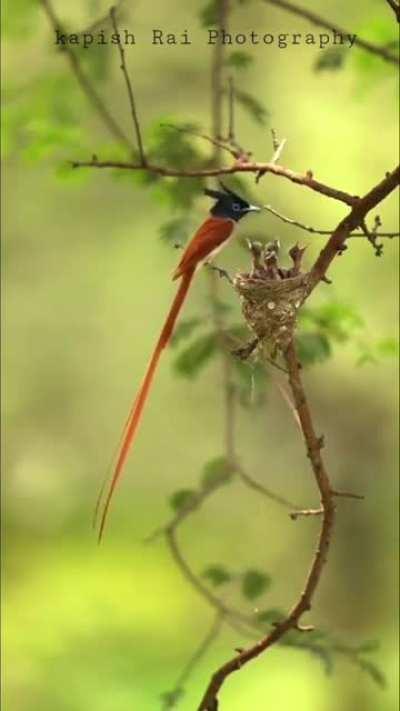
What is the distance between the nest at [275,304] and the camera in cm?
89

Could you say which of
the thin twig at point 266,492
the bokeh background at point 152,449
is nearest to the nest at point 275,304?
the thin twig at point 266,492

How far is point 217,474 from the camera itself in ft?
5.34

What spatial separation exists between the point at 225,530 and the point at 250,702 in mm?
483

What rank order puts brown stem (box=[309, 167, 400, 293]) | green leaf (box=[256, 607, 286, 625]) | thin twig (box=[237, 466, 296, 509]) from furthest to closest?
1. green leaf (box=[256, 607, 286, 625])
2. thin twig (box=[237, 466, 296, 509])
3. brown stem (box=[309, 167, 400, 293])

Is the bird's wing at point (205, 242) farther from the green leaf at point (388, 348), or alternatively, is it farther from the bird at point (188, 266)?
the green leaf at point (388, 348)

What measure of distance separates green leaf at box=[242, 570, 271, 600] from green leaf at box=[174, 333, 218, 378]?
0.25 meters

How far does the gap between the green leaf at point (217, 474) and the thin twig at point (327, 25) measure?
502 mm

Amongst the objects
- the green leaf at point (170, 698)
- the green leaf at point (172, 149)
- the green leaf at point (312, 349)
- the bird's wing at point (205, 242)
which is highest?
the green leaf at point (172, 149)

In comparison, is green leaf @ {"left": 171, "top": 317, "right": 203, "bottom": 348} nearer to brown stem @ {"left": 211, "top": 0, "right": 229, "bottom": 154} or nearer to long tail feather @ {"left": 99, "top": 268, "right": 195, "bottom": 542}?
brown stem @ {"left": 211, "top": 0, "right": 229, "bottom": 154}

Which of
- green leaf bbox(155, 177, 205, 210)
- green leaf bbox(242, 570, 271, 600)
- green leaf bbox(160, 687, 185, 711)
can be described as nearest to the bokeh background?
green leaf bbox(155, 177, 205, 210)

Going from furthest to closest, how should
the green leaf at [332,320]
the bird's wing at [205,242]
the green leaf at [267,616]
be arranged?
the green leaf at [332,320], the green leaf at [267,616], the bird's wing at [205,242]

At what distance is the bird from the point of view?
89cm

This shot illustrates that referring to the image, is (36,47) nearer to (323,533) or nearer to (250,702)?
(250,702)

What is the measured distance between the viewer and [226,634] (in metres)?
3.61
